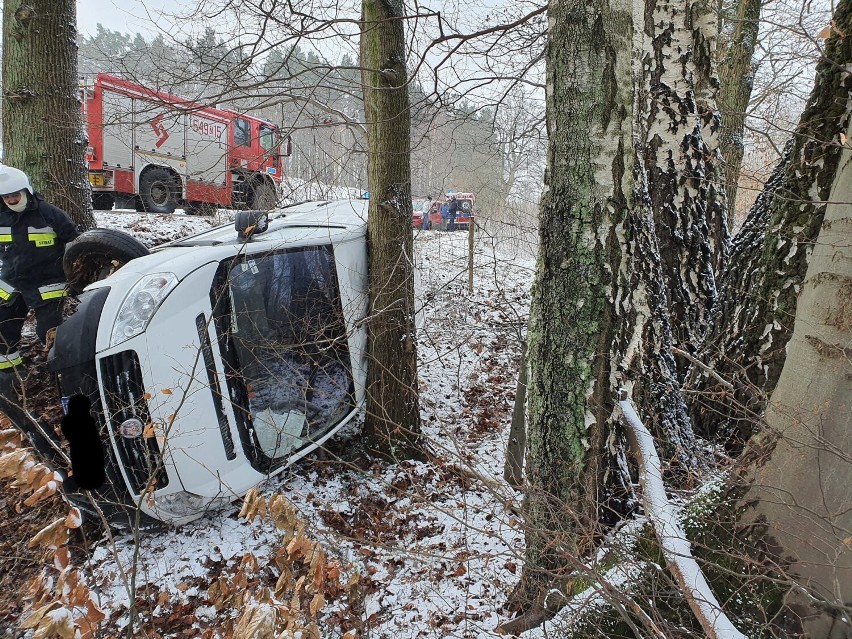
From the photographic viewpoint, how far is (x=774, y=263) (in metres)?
3.07

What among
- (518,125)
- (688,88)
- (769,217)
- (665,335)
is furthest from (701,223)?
(518,125)

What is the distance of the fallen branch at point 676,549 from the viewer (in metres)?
1.60

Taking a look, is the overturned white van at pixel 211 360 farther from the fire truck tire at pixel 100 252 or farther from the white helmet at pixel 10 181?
the white helmet at pixel 10 181

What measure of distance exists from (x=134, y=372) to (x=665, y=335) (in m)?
3.13

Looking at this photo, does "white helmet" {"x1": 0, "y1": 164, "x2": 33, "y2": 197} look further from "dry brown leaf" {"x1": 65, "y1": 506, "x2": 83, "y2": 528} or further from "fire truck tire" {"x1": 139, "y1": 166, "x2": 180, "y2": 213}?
"fire truck tire" {"x1": 139, "y1": 166, "x2": 180, "y2": 213}

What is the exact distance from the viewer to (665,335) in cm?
281

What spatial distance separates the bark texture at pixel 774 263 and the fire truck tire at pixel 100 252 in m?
4.23

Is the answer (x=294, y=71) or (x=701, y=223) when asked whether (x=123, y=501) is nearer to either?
(x=294, y=71)

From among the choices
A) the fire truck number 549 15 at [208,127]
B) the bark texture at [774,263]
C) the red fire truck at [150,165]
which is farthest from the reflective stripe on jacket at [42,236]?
the fire truck number 549 15 at [208,127]

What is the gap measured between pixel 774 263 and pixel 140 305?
3903mm

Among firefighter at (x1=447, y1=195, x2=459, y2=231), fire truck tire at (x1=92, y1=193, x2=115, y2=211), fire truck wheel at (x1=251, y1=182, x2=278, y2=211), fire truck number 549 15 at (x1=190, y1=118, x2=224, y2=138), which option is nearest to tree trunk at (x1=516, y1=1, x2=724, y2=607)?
fire truck wheel at (x1=251, y1=182, x2=278, y2=211)

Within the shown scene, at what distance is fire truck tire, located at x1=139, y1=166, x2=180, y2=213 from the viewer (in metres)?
10.4

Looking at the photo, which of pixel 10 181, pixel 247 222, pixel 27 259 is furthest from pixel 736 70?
pixel 27 259

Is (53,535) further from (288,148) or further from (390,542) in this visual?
(288,148)
